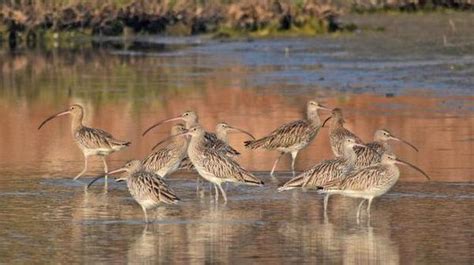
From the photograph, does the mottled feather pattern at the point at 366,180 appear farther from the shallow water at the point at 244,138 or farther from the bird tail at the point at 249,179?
the bird tail at the point at 249,179

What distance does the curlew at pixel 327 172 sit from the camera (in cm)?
1417

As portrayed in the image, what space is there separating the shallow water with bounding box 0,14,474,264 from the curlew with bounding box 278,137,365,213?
22 centimetres

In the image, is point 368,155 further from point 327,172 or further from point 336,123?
point 336,123

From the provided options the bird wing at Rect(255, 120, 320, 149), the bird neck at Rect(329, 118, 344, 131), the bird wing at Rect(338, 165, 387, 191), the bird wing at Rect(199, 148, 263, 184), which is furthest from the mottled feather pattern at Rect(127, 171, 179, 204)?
the bird neck at Rect(329, 118, 344, 131)

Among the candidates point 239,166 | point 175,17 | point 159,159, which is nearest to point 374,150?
point 239,166

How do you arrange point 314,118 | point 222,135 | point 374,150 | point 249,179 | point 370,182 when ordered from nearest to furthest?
1. point 370,182
2. point 249,179
3. point 374,150
4. point 222,135
5. point 314,118

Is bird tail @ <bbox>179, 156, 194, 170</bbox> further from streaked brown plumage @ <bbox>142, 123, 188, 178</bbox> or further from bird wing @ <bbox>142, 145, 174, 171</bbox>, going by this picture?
bird wing @ <bbox>142, 145, 174, 171</bbox>

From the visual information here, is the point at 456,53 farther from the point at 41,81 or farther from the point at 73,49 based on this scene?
the point at 73,49

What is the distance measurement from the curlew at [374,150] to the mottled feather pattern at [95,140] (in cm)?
288

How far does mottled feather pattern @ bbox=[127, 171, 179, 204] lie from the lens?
12938 millimetres

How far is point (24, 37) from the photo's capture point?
1554 inches

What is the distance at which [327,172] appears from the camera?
14.2m

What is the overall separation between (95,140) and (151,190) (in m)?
3.71

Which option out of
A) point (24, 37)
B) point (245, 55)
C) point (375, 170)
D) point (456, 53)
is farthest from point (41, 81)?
point (375, 170)
